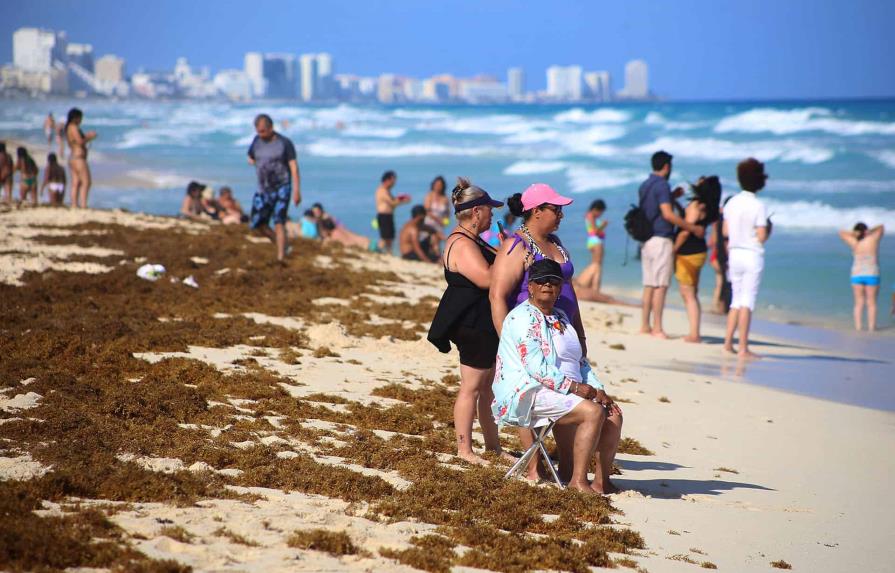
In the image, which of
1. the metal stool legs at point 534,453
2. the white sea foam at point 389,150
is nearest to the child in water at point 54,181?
the metal stool legs at point 534,453

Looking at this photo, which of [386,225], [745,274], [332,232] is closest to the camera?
[745,274]

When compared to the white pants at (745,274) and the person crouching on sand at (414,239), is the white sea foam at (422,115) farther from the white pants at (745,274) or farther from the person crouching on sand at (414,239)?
the white pants at (745,274)

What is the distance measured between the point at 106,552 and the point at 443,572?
1.26 metres

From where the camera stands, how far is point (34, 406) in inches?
243

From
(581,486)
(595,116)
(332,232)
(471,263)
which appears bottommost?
(581,486)

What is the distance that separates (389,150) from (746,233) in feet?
162

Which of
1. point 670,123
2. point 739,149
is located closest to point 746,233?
point 739,149

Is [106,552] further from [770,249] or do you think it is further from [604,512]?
[770,249]

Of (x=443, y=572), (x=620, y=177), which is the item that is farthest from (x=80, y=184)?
(x=620, y=177)

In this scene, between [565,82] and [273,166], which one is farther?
[565,82]

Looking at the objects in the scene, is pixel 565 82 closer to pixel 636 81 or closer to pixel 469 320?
pixel 636 81

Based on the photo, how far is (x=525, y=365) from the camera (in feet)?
17.2

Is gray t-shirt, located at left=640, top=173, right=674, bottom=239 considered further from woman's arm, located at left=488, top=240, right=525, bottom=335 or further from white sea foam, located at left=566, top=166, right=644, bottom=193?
white sea foam, located at left=566, top=166, right=644, bottom=193

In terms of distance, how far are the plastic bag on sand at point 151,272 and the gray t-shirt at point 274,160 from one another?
1.69 m
